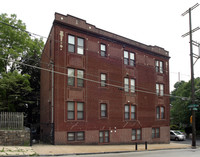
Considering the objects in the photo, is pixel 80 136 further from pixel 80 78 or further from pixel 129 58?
pixel 129 58

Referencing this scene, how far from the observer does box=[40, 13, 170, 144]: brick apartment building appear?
21.3 m

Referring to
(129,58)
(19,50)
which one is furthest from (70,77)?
(19,50)

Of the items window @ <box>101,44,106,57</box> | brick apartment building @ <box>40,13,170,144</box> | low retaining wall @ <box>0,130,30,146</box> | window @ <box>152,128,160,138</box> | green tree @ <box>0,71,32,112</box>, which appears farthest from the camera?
window @ <box>152,128,160,138</box>

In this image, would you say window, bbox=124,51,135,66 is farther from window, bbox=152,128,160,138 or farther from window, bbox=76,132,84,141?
window, bbox=76,132,84,141

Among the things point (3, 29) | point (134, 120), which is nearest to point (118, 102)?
point (134, 120)

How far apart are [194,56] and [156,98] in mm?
8021

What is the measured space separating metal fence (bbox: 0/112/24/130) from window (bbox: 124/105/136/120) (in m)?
12.8

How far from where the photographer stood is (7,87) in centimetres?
2736

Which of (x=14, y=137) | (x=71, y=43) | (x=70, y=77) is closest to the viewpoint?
(x=14, y=137)

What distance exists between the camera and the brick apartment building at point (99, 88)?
21.3 meters

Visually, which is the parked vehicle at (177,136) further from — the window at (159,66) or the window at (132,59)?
the window at (132,59)

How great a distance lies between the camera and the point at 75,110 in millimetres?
21703

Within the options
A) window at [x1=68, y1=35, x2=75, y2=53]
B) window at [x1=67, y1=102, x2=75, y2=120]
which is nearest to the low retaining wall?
window at [x1=67, y1=102, x2=75, y2=120]

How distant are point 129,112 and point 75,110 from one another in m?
7.92
